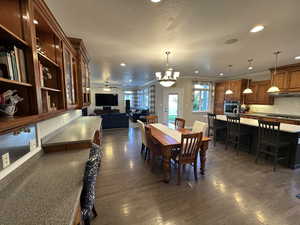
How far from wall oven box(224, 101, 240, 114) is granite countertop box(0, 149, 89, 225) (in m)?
6.44

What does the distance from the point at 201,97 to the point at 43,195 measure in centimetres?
741

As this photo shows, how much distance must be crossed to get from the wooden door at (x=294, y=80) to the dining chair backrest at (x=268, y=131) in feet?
8.66

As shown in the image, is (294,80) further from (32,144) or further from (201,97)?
(32,144)

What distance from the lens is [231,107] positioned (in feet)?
20.0

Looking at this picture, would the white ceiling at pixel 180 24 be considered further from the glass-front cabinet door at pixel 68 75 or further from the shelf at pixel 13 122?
the shelf at pixel 13 122

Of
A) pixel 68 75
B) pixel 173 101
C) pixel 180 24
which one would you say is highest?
pixel 180 24

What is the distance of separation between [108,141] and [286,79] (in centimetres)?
649

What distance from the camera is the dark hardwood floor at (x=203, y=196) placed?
1.69m

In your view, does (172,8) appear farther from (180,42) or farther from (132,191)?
(132,191)

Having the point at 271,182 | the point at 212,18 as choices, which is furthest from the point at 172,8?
the point at 271,182

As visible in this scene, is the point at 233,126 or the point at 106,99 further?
→ the point at 106,99

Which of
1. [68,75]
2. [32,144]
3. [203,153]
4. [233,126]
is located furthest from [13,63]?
[233,126]

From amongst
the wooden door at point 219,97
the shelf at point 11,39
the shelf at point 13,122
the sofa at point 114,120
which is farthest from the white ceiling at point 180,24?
the sofa at point 114,120

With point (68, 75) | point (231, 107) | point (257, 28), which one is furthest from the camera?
point (231, 107)
